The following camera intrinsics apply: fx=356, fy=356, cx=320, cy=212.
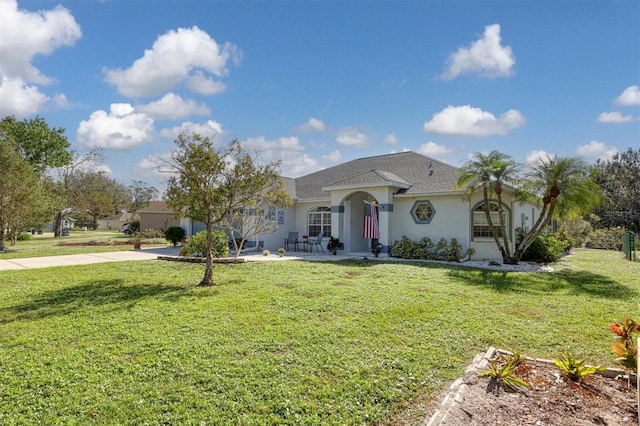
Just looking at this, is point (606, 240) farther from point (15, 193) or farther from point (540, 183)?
point (15, 193)

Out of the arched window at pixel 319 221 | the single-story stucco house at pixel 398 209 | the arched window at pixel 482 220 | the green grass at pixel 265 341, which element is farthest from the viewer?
the arched window at pixel 319 221

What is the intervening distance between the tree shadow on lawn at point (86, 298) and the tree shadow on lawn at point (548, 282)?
819cm

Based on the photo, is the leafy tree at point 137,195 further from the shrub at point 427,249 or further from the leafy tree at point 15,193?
the shrub at point 427,249

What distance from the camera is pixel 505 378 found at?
3971 millimetres

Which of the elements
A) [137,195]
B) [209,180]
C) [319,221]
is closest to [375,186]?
[319,221]

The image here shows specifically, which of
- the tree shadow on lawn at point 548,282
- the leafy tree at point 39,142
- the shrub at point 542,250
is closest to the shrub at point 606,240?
the shrub at point 542,250

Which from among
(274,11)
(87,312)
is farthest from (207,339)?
(274,11)

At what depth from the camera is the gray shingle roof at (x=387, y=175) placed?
17138mm

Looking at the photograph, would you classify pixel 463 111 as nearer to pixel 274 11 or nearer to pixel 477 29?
pixel 477 29

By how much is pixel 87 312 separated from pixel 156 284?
2.92 meters

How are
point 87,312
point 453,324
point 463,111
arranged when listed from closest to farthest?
1. point 453,324
2. point 87,312
3. point 463,111

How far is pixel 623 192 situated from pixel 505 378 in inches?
1856

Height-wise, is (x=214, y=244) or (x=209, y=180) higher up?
(x=209, y=180)

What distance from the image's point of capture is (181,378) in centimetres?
406
